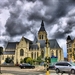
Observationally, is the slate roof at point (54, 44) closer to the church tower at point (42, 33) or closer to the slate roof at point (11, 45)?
the church tower at point (42, 33)

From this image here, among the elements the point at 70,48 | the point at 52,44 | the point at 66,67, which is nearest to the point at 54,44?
the point at 52,44

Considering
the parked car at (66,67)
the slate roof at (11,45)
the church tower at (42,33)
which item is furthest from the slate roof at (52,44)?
the parked car at (66,67)

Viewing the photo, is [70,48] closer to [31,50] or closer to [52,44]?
[52,44]

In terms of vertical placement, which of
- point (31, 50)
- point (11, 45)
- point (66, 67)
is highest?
point (11, 45)

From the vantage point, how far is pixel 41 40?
145125 millimetres

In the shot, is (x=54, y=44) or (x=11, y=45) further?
(x=11, y=45)

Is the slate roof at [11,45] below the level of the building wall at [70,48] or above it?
above

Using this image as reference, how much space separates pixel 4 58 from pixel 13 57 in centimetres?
613

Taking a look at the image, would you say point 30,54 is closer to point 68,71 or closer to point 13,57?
point 13,57

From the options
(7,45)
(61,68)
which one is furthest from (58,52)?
(61,68)

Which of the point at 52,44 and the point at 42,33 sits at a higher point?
the point at 42,33

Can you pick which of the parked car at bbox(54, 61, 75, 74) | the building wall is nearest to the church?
the building wall

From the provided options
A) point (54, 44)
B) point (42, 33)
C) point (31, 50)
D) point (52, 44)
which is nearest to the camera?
point (31, 50)

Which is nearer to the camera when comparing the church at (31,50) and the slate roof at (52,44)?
the church at (31,50)
